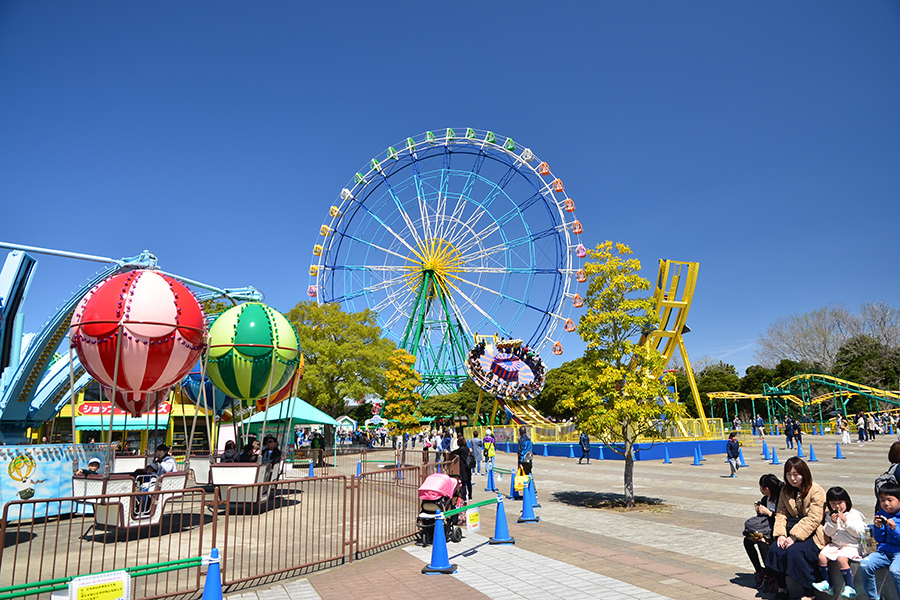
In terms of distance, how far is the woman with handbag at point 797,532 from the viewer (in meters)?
5.07

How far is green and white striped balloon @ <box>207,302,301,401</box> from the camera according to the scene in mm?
12672

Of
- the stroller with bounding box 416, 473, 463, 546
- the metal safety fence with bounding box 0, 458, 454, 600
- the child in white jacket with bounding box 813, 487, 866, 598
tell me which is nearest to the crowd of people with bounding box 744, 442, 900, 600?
the child in white jacket with bounding box 813, 487, 866, 598

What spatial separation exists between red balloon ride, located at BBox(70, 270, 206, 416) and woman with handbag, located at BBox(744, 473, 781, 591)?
8.71 meters

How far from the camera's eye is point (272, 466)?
11930 millimetres

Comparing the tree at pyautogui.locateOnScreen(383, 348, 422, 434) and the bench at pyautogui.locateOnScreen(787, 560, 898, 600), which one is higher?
the tree at pyautogui.locateOnScreen(383, 348, 422, 434)

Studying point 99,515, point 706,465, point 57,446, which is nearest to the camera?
point 99,515

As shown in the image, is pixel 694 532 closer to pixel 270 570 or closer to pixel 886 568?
pixel 886 568

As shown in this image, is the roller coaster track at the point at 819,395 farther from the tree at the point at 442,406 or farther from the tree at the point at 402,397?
the tree at the point at 402,397

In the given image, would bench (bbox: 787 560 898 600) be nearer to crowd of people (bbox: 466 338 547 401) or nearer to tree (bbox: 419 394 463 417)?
crowd of people (bbox: 466 338 547 401)

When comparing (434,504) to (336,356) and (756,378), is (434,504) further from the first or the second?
(756,378)

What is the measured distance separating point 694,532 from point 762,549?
3.25m

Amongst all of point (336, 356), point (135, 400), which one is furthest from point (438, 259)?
point (135, 400)

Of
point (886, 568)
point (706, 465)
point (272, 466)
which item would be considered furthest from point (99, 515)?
point (706, 465)

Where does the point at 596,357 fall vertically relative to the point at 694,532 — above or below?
above
